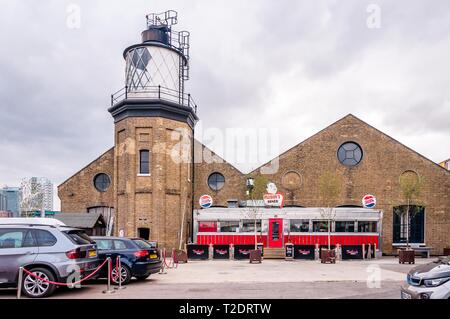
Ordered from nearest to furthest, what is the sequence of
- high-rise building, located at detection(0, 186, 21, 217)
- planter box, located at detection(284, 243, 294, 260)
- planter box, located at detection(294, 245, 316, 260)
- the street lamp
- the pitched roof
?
planter box, located at detection(284, 243, 294, 260) → planter box, located at detection(294, 245, 316, 260) → the pitched roof → the street lamp → high-rise building, located at detection(0, 186, 21, 217)

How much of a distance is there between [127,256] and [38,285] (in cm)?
294

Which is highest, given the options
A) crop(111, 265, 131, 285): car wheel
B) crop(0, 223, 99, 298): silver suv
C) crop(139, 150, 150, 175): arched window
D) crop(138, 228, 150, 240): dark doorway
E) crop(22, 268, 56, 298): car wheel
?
crop(139, 150, 150, 175): arched window

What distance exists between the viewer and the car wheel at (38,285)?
9.49 metres

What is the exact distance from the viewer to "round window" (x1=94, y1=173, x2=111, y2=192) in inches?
1107

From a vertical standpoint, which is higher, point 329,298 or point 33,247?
point 33,247

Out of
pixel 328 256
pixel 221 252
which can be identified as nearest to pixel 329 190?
pixel 328 256

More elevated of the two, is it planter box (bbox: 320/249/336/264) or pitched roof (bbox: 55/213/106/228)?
pitched roof (bbox: 55/213/106/228)

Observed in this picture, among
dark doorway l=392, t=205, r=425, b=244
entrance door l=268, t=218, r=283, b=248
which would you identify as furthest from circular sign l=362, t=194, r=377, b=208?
entrance door l=268, t=218, r=283, b=248

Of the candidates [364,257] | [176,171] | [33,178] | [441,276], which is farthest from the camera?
[33,178]

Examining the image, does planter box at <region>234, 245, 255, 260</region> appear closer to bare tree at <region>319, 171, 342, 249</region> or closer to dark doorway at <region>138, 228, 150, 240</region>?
bare tree at <region>319, 171, 342, 249</region>
